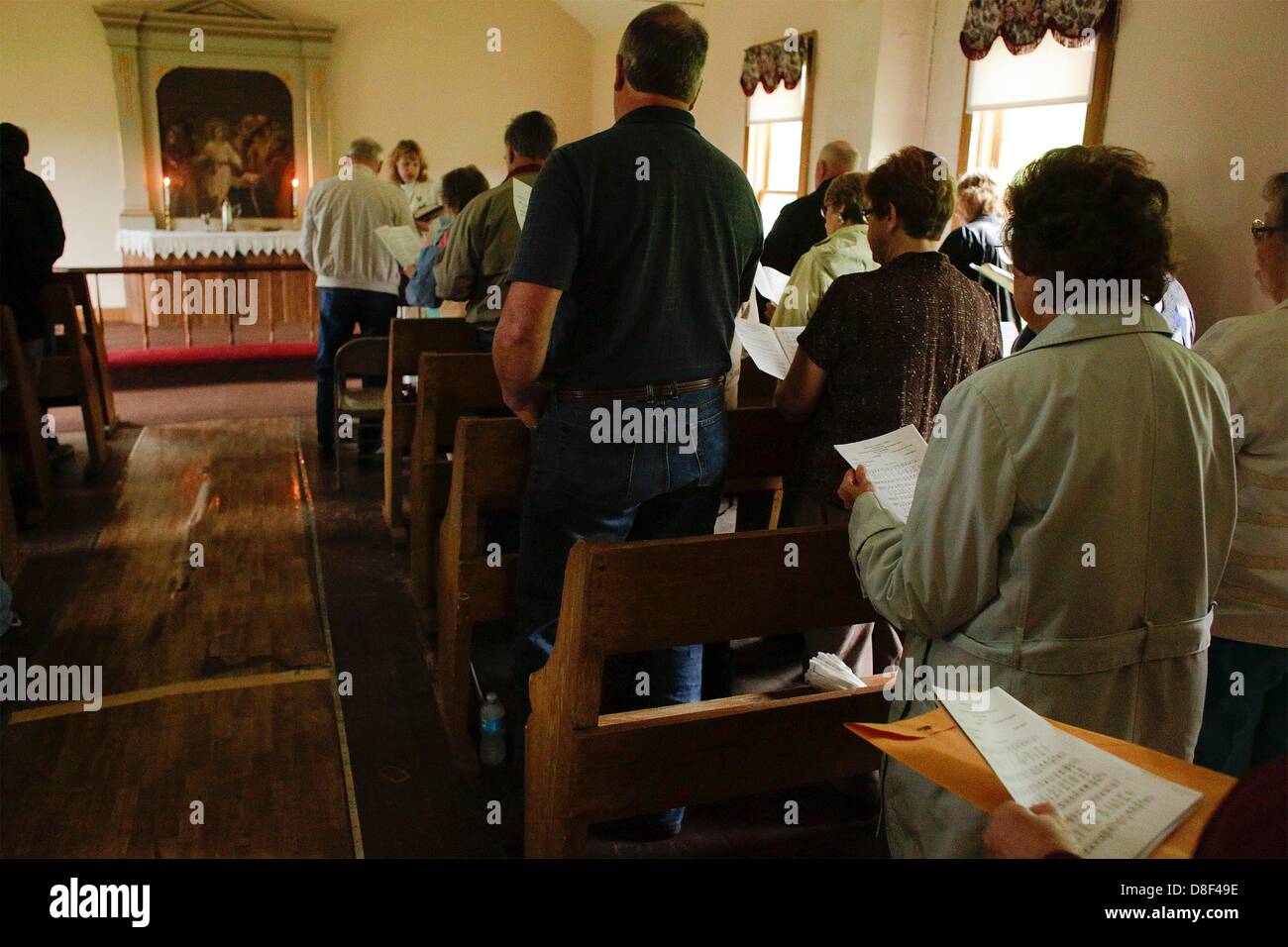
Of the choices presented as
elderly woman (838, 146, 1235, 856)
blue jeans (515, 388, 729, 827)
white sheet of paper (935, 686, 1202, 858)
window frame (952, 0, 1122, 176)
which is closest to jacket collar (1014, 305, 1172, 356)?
elderly woman (838, 146, 1235, 856)

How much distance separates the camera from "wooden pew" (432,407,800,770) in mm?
2385

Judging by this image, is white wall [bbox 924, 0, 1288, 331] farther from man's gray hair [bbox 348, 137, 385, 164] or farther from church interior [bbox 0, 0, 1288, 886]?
man's gray hair [bbox 348, 137, 385, 164]

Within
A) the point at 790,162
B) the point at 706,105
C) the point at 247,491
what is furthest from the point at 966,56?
the point at 247,491

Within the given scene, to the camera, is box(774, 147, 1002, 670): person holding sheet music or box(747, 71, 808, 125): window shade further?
box(747, 71, 808, 125): window shade

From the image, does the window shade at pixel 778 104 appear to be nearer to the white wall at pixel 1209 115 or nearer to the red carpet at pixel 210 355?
the white wall at pixel 1209 115

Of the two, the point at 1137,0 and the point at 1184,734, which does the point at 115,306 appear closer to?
the point at 1137,0

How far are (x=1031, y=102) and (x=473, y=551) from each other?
3.98 meters

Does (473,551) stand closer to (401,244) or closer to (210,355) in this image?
(401,244)

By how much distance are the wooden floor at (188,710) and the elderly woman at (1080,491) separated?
143 centimetres

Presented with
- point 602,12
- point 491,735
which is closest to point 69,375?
point 491,735

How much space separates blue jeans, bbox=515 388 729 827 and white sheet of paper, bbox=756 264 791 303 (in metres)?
0.82

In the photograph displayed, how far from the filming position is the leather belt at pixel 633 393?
1988mm

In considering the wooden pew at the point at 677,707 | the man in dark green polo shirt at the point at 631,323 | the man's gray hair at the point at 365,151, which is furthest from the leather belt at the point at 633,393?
the man's gray hair at the point at 365,151

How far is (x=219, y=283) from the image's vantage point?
8.66m
